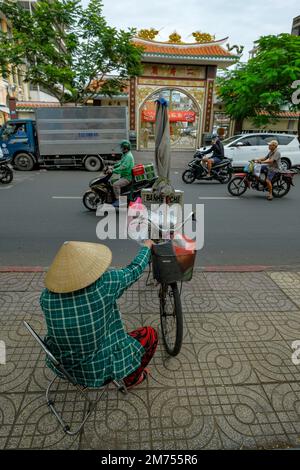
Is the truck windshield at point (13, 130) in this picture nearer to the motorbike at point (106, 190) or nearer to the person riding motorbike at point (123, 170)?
the motorbike at point (106, 190)

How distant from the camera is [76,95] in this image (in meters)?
14.9

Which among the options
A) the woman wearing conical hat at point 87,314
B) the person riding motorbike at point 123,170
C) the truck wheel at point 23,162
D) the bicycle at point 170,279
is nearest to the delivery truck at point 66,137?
the truck wheel at point 23,162

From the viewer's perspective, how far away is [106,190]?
695 centimetres

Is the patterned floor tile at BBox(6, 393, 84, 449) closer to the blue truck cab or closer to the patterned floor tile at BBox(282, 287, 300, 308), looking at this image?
the patterned floor tile at BBox(282, 287, 300, 308)

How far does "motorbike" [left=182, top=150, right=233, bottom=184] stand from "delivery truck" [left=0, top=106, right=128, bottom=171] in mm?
3851

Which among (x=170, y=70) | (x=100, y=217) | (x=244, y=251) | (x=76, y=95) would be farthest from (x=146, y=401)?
(x=170, y=70)

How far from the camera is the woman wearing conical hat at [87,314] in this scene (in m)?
1.67

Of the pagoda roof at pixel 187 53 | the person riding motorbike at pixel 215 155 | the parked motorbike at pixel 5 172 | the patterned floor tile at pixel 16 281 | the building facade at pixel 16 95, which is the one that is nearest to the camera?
the patterned floor tile at pixel 16 281

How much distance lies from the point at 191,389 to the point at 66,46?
15.8m

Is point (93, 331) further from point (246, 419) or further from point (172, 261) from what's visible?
point (246, 419)

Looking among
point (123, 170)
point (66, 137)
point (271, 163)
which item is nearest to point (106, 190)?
point (123, 170)

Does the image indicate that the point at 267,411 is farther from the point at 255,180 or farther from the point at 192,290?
the point at 255,180

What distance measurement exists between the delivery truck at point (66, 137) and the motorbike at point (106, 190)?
20.1ft

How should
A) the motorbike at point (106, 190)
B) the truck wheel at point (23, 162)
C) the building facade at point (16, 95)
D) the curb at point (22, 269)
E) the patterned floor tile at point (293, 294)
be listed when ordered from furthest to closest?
the building facade at point (16, 95) → the truck wheel at point (23, 162) → the motorbike at point (106, 190) → the curb at point (22, 269) → the patterned floor tile at point (293, 294)
